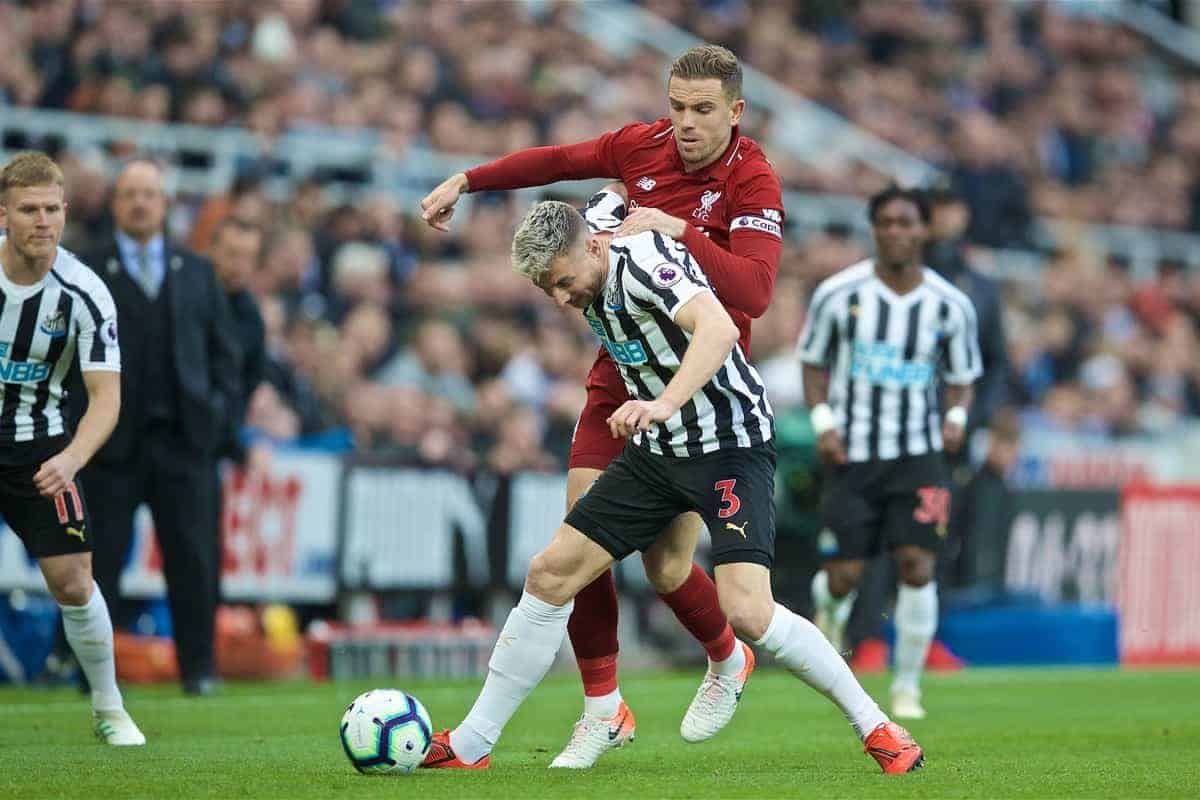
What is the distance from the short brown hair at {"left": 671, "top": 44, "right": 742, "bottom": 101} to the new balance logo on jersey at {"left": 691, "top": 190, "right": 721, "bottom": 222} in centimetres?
34

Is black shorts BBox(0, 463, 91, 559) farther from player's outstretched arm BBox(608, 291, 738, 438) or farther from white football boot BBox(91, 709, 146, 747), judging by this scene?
player's outstretched arm BBox(608, 291, 738, 438)

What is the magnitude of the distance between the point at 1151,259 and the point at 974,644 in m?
9.59

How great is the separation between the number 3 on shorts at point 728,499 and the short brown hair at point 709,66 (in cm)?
133

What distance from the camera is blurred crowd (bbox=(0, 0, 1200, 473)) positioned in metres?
13.1

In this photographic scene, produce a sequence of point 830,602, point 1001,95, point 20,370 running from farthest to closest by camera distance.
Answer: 1. point 1001,95
2. point 830,602
3. point 20,370

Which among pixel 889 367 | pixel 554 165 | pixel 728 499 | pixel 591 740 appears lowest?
pixel 591 740

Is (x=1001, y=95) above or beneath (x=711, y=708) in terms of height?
above

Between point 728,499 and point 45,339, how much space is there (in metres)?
2.67

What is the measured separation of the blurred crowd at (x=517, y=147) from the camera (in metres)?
13.1

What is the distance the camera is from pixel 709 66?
6445mm

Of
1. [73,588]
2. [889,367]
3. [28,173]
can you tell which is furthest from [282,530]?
[28,173]

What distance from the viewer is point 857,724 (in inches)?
247

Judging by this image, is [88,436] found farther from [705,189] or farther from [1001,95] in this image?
[1001,95]

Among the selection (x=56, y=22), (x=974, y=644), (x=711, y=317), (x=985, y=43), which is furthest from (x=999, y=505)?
(x=985, y=43)
